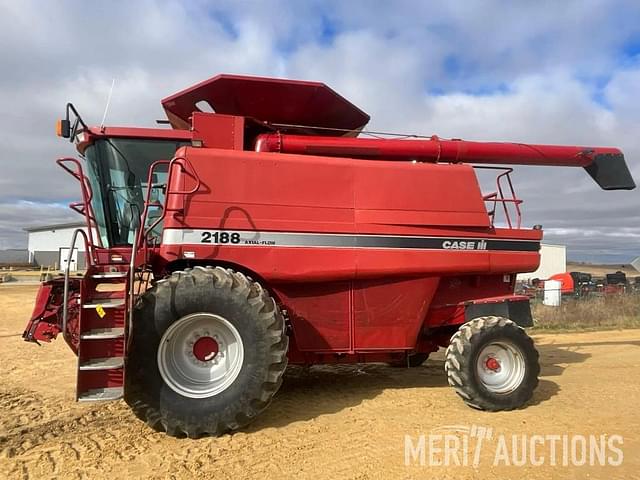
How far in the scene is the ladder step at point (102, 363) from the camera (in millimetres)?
4566

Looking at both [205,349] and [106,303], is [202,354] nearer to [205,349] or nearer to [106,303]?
[205,349]

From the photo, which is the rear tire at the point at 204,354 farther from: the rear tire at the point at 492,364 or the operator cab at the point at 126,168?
the rear tire at the point at 492,364

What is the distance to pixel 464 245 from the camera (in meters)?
6.18

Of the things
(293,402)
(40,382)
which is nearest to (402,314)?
(293,402)

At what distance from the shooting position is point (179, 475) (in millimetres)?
4027

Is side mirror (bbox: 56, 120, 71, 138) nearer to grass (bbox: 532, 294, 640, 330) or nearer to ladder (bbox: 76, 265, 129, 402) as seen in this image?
ladder (bbox: 76, 265, 129, 402)

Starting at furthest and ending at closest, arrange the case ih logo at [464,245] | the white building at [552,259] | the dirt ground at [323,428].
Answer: the white building at [552,259] < the case ih logo at [464,245] < the dirt ground at [323,428]

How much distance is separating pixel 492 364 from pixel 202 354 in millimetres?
3232

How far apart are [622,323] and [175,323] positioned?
48.9 ft

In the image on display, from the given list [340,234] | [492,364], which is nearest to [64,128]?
[340,234]

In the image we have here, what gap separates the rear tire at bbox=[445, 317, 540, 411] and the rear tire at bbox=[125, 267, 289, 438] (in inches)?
79.3

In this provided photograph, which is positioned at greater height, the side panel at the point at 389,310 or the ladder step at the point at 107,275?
the ladder step at the point at 107,275

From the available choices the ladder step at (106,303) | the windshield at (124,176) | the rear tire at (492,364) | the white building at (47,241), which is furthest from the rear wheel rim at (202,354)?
the white building at (47,241)

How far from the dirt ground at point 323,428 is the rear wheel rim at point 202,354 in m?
0.52
